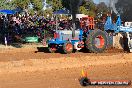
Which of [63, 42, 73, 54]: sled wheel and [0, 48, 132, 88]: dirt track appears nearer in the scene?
[0, 48, 132, 88]: dirt track

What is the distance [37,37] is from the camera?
82.6ft

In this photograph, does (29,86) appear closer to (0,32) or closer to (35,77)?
(35,77)

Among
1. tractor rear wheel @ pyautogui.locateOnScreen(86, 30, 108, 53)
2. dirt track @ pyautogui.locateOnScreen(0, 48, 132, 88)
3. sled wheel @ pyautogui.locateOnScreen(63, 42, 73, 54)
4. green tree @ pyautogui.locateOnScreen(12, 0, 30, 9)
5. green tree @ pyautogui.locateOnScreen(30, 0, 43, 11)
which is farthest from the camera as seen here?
green tree @ pyautogui.locateOnScreen(12, 0, 30, 9)

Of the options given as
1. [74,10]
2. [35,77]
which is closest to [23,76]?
[35,77]

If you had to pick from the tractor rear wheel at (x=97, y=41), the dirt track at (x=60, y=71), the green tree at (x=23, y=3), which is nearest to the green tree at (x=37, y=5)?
the green tree at (x=23, y=3)

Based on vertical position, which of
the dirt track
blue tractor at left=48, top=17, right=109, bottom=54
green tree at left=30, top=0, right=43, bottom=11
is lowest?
the dirt track

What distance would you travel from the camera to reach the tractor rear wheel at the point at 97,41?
19375mm

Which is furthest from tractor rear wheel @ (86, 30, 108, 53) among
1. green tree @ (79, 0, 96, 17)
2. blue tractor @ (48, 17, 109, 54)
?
green tree @ (79, 0, 96, 17)

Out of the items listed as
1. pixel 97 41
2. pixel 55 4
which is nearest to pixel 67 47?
pixel 97 41

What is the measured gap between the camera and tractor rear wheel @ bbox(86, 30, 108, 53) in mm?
19375

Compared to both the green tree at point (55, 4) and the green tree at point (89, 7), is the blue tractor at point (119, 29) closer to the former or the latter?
the green tree at point (55, 4)

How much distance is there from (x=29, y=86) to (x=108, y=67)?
4789 mm

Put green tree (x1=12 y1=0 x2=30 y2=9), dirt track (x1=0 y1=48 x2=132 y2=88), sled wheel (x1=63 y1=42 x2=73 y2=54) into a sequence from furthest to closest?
green tree (x1=12 y1=0 x2=30 y2=9), sled wheel (x1=63 y1=42 x2=73 y2=54), dirt track (x1=0 y1=48 x2=132 y2=88)

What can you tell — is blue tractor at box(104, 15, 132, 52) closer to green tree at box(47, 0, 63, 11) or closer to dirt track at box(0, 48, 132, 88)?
dirt track at box(0, 48, 132, 88)
